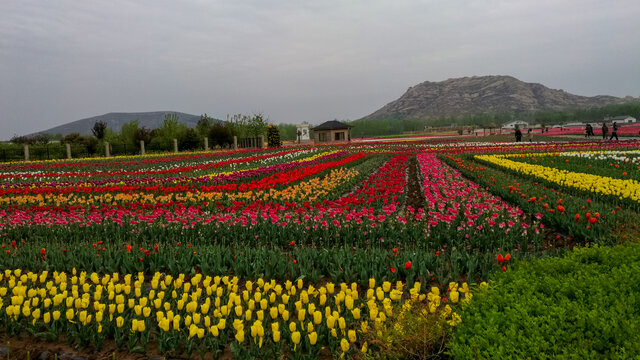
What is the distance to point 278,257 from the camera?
598cm

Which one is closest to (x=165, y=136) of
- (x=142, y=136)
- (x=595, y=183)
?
(x=142, y=136)

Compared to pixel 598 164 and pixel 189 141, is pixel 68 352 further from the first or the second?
pixel 189 141

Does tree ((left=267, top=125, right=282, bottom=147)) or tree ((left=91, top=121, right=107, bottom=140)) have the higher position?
tree ((left=91, top=121, right=107, bottom=140))

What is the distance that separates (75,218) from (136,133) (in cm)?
4046

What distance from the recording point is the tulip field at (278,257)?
388 cm

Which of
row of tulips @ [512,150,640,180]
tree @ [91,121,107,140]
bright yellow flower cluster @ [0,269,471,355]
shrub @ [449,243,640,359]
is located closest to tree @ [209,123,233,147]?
tree @ [91,121,107,140]

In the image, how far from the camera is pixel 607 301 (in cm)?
284

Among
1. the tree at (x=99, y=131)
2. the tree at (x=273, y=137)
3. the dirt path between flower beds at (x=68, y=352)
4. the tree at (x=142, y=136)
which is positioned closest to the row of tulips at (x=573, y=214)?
the dirt path between flower beds at (x=68, y=352)

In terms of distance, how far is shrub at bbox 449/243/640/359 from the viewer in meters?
2.45

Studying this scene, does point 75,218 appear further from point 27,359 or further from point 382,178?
point 382,178

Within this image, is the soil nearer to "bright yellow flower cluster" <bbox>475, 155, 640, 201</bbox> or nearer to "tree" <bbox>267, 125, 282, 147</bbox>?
"bright yellow flower cluster" <bbox>475, 155, 640, 201</bbox>

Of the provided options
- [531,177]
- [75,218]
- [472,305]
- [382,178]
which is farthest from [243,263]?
[531,177]

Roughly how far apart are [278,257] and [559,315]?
3.99 metres

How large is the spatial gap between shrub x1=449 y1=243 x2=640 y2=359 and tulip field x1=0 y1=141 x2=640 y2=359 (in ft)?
1.27
